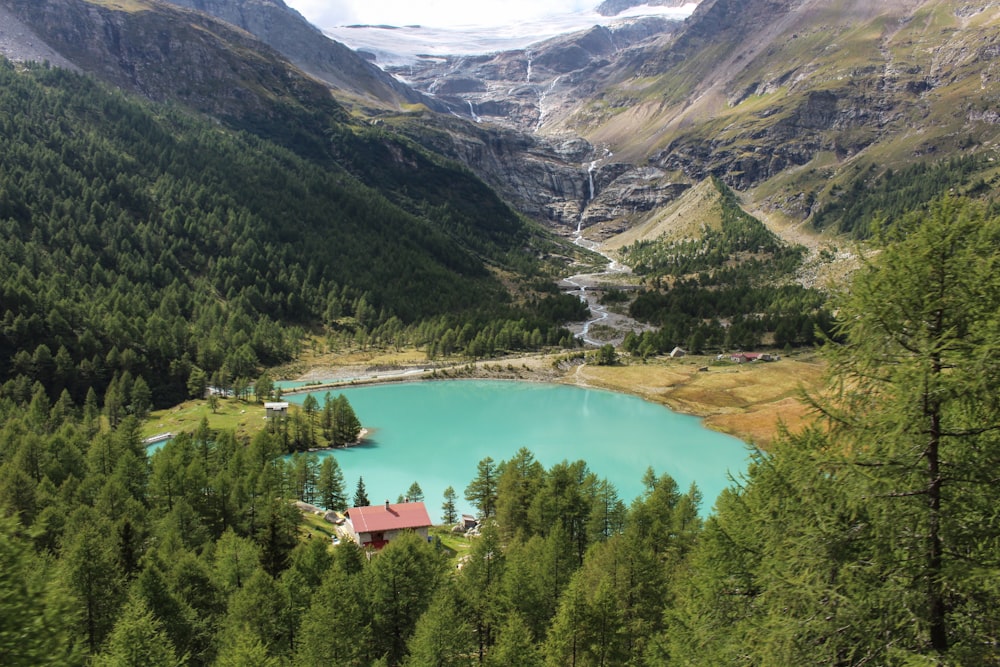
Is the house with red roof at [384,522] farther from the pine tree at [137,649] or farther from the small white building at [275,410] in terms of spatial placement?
the small white building at [275,410]

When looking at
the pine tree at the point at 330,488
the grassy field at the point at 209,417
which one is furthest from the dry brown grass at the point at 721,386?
the grassy field at the point at 209,417

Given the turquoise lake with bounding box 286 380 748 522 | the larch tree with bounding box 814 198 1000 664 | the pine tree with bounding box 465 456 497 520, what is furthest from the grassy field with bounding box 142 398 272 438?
the larch tree with bounding box 814 198 1000 664

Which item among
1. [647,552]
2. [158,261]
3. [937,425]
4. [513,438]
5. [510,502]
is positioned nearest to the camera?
[937,425]

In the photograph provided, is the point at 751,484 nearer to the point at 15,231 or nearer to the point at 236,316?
the point at 236,316

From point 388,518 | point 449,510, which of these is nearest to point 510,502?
point 388,518

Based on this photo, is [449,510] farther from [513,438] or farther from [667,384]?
[667,384]

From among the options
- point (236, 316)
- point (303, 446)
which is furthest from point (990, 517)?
point (236, 316)
